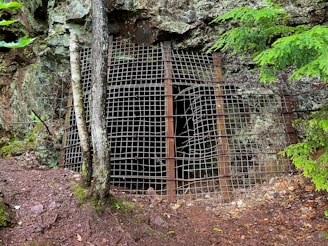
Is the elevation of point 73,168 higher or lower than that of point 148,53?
lower

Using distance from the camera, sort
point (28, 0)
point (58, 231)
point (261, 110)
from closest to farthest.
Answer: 1. point (58, 231)
2. point (261, 110)
3. point (28, 0)

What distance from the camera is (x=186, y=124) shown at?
522 centimetres

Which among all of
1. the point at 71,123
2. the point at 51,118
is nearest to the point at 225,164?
the point at 71,123

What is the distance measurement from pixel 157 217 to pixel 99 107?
62.3 inches

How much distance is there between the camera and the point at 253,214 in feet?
13.3

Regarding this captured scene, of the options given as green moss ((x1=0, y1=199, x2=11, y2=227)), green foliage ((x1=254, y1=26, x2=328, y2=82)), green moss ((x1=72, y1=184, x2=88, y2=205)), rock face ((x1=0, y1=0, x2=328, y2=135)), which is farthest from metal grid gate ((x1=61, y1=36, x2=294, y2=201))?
green foliage ((x1=254, y1=26, x2=328, y2=82))

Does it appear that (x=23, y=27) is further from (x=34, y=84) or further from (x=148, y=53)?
(x=148, y=53)

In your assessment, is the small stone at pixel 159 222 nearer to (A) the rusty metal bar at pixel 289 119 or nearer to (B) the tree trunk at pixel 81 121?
(B) the tree trunk at pixel 81 121

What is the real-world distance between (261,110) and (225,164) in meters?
1.34

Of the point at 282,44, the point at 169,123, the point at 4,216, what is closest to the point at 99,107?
the point at 4,216

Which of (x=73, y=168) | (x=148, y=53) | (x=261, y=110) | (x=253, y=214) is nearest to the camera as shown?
(x=253, y=214)

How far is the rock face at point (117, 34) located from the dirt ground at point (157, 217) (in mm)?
1837

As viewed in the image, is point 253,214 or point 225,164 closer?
point 253,214

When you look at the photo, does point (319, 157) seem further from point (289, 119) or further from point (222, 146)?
point (289, 119)
